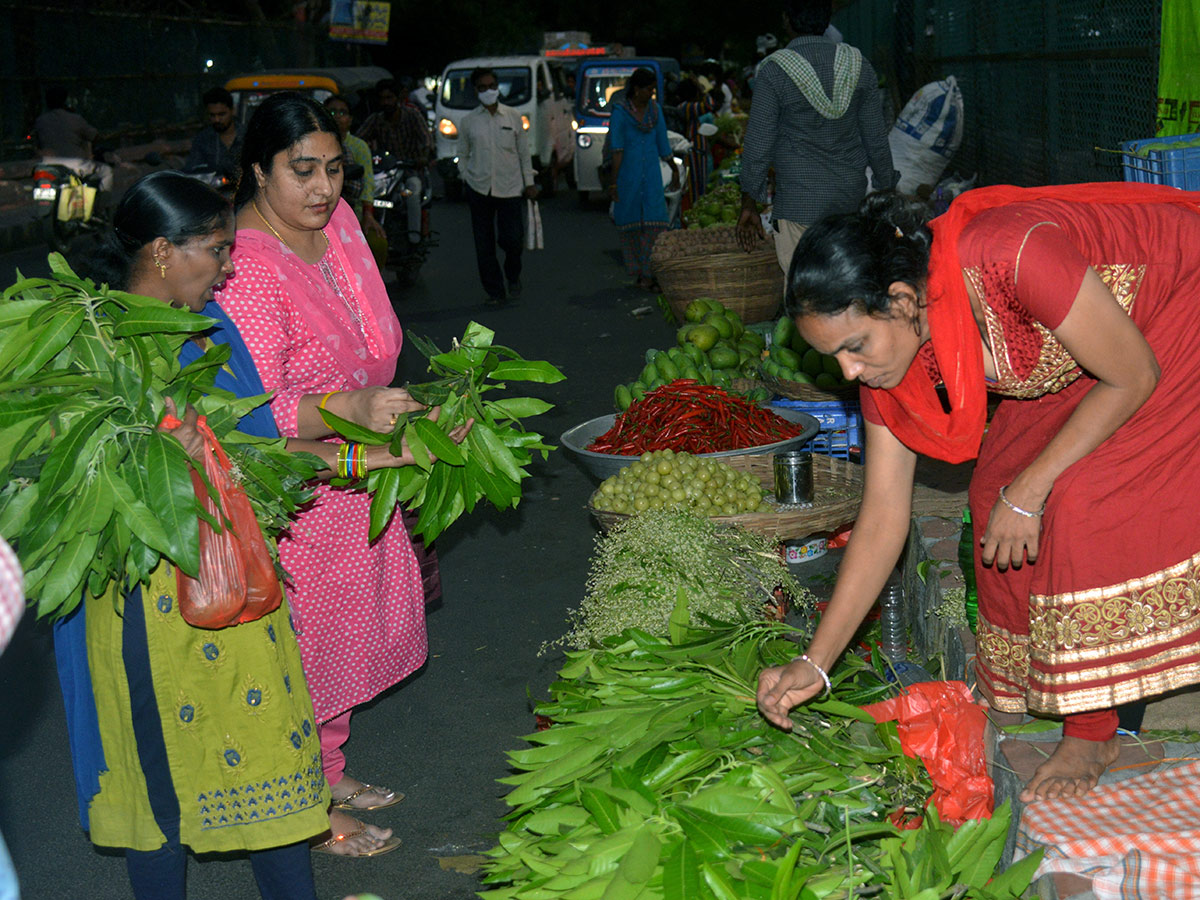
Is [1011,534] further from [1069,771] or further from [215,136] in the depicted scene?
[215,136]

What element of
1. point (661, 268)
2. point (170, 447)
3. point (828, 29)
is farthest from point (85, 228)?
point (170, 447)

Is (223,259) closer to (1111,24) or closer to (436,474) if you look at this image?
(436,474)

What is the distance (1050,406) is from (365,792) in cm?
241

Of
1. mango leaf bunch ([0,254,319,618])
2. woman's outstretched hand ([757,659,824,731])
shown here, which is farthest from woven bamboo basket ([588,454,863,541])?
mango leaf bunch ([0,254,319,618])

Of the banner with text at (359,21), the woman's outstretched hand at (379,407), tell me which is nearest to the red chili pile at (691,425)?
the woman's outstretched hand at (379,407)

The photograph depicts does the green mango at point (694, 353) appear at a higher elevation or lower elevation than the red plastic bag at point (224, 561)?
lower

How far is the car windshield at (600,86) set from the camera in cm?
1919

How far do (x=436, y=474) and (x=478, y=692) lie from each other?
1677 mm

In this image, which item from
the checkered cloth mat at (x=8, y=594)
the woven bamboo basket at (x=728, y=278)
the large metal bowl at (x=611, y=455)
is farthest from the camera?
the woven bamboo basket at (x=728, y=278)

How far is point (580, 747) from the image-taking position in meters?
2.45

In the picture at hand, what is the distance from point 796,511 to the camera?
13.9 feet

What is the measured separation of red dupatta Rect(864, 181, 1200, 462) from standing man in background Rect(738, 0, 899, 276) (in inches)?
154

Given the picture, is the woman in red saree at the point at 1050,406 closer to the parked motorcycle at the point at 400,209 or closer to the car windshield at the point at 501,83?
the parked motorcycle at the point at 400,209

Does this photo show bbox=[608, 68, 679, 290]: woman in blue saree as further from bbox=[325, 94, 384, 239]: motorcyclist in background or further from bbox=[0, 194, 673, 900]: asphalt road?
bbox=[0, 194, 673, 900]: asphalt road
